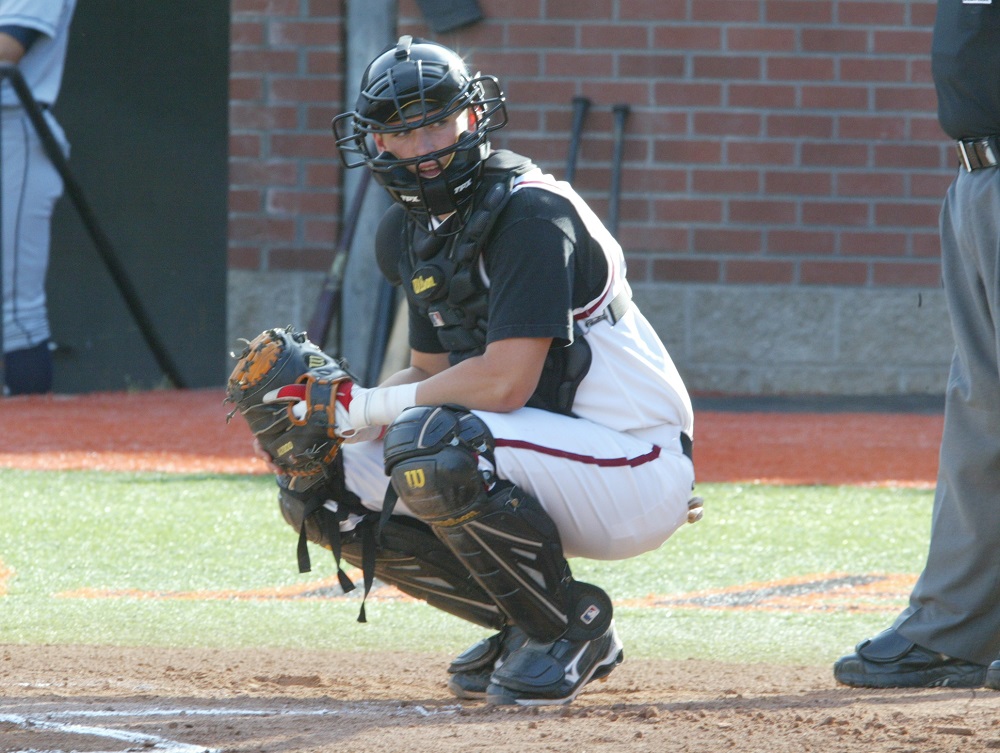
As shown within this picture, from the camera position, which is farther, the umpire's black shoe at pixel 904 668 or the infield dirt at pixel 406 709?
the umpire's black shoe at pixel 904 668

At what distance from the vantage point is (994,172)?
3279 mm

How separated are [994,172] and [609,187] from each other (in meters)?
5.66

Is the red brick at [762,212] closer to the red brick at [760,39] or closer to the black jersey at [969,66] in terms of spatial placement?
the red brick at [760,39]

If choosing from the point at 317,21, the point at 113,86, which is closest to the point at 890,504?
the point at 317,21

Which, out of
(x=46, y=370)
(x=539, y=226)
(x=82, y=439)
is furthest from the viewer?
(x=46, y=370)

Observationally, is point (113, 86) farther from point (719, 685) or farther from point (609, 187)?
point (719, 685)

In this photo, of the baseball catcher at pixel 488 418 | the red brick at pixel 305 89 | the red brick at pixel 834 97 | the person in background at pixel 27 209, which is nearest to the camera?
the baseball catcher at pixel 488 418

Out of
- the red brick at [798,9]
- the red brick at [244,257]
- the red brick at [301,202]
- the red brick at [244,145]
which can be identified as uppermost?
the red brick at [798,9]

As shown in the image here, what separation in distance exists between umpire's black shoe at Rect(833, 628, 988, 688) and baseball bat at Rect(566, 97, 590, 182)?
18.5ft

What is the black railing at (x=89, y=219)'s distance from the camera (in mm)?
8266

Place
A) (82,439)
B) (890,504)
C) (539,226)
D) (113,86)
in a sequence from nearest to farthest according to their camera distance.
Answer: (539,226) < (890,504) < (82,439) < (113,86)

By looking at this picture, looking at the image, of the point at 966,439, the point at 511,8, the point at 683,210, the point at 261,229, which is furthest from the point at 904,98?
the point at 966,439

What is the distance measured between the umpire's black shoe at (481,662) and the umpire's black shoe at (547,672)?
11 centimetres

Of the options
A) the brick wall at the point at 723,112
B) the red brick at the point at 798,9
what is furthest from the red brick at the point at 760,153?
the red brick at the point at 798,9
